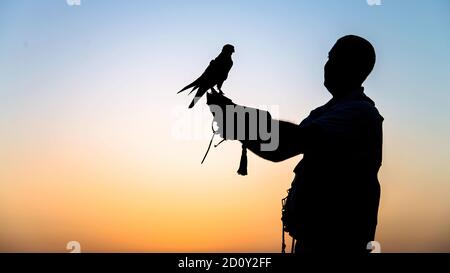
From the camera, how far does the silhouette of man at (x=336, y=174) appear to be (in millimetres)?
2367

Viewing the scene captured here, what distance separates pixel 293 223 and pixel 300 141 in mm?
601

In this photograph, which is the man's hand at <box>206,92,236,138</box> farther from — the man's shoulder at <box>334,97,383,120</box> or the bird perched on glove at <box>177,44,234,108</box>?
the bird perched on glove at <box>177,44,234,108</box>

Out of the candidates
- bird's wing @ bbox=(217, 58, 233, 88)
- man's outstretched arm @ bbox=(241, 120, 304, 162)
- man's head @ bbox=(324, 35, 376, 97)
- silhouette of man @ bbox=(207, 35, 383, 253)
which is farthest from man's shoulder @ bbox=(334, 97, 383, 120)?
bird's wing @ bbox=(217, 58, 233, 88)

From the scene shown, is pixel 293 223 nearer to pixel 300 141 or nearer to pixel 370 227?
pixel 370 227

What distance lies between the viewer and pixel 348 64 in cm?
286

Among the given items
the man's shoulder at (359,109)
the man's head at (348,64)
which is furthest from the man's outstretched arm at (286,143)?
the man's head at (348,64)

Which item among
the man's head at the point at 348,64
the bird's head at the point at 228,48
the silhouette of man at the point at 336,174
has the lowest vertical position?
the silhouette of man at the point at 336,174

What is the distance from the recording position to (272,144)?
2.34 metres

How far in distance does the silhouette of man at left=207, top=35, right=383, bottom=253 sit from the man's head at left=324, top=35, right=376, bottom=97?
31 cm

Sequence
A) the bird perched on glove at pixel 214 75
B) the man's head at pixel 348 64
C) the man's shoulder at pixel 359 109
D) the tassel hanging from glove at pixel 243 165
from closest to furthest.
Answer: the man's shoulder at pixel 359 109, the tassel hanging from glove at pixel 243 165, the man's head at pixel 348 64, the bird perched on glove at pixel 214 75

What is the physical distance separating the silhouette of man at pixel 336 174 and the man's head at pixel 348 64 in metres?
0.31

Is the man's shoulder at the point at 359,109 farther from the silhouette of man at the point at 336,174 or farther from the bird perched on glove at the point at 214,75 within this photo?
the bird perched on glove at the point at 214,75

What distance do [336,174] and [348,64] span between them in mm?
824
